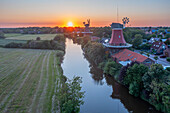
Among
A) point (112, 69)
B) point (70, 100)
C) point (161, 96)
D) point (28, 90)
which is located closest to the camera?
point (70, 100)

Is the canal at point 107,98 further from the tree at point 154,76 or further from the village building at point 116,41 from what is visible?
the village building at point 116,41

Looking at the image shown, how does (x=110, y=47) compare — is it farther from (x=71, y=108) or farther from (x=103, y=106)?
(x=71, y=108)

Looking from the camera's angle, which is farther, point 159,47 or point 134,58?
point 159,47

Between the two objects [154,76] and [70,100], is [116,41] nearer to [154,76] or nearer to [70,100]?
[154,76]

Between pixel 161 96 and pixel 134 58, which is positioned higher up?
pixel 134 58

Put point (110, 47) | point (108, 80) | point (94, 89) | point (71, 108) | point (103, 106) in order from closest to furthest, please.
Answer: point (71, 108) → point (103, 106) → point (94, 89) → point (108, 80) → point (110, 47)

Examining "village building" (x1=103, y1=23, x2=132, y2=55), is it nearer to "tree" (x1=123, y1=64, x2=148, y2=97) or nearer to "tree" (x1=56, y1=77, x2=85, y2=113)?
"tree" (x1=123, y1=64, x2=148, y2=97)

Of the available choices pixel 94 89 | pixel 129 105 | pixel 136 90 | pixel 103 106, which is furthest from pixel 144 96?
pixel 94 89

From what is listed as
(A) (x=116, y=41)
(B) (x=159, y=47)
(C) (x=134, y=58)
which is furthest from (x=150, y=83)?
(B) (x=159, y=47)

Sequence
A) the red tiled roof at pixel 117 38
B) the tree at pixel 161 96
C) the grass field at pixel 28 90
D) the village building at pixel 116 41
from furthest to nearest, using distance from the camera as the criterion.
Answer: the red tiled roof at pixel 117 38, the village building at pixel 116 41, the grass field at pixel 28 90, the tree at pixel 161 96

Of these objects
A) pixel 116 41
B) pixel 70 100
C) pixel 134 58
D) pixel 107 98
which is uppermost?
pixel 116 41

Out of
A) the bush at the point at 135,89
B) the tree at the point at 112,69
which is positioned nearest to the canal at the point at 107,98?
the bush at the point at 135,89
